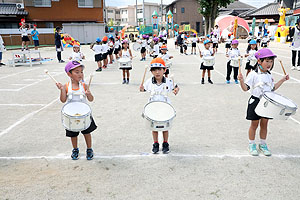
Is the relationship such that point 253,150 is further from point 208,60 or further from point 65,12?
point 65,12

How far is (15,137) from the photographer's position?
196 inches

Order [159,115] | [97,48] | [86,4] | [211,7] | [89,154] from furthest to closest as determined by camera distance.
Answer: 1. [211,7]
2. [86,4]
3. [97,48]
4. [89,154]
5. [159,115]

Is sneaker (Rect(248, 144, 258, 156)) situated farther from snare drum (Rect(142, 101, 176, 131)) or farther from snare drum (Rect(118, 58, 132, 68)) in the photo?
snare drum (Rect(118, 58, 132, 68))

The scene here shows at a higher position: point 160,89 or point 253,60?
point 253,60

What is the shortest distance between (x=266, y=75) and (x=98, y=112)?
4.06 meters

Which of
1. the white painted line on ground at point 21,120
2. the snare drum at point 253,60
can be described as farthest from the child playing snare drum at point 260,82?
the snare drum at point 253,60

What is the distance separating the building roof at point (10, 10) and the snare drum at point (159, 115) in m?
35.3

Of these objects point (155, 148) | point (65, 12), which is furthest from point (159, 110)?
point (65, 12)

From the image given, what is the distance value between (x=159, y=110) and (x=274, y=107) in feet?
5.23

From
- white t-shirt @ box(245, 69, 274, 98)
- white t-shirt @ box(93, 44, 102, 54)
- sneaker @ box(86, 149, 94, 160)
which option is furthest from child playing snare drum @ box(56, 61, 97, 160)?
white t-shirt @ box(93, 44, 102, 54)

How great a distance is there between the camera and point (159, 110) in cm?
372

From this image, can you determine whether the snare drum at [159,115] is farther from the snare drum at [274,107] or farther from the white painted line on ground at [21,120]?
the white painted line on ground at [21,120]

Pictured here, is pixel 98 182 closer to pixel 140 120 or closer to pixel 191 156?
pixel 191 156

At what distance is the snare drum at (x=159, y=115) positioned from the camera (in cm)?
360
